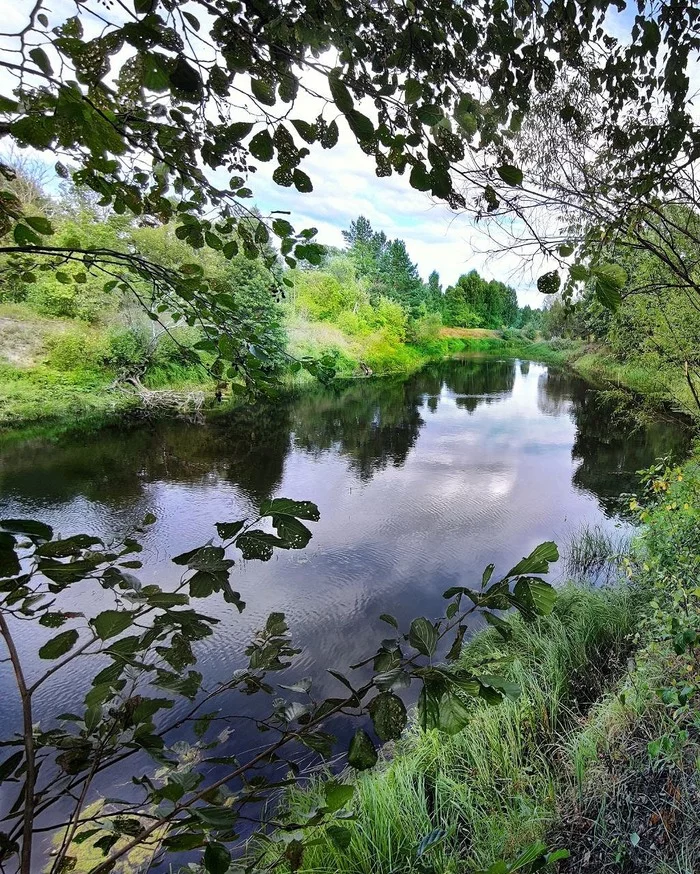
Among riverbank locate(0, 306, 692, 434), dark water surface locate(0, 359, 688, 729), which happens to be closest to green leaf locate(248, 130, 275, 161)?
dark water surface locate(0, 359, 688, 729)

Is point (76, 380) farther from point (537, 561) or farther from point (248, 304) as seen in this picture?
point (537, 561)

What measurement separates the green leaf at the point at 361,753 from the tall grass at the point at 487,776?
1.16 meters

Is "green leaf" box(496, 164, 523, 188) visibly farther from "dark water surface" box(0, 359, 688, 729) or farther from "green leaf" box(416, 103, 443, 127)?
"dark water surface" box(0, 359, 688, 729)

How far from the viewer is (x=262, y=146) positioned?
2.61 ft

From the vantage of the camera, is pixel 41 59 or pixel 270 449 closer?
pixel 41 59

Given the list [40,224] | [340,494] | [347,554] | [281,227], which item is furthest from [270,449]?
[40,224]

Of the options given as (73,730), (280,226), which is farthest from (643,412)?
(73,730)

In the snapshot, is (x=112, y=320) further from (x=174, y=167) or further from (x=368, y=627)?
(x=174, y=167)

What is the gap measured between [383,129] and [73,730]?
1408 mm

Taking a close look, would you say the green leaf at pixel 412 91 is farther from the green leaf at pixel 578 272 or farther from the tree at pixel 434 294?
the tree at pixel 434 294

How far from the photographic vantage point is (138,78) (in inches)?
30.4

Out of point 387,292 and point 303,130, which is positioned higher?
point 387,292

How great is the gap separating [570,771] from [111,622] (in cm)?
284

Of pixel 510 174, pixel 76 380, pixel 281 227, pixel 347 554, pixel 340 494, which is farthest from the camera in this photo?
pixel 76 380
